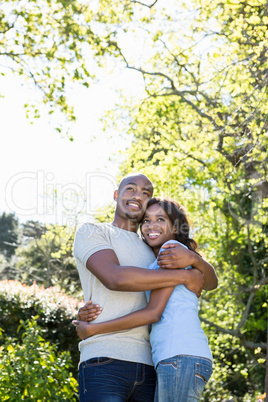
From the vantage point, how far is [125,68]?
35.5 ft

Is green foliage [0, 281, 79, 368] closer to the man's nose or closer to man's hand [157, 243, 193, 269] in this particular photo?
the man's nose

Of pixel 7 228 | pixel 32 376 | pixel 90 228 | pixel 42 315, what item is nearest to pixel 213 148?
pixel 42 315

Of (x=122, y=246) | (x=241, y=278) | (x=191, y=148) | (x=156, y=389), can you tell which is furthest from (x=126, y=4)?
(x=156, y=389)

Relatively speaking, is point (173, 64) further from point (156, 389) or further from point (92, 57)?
point (156, 389)

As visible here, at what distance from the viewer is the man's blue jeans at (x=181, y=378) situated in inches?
87.5

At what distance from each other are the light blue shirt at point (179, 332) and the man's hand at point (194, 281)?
0.15ft

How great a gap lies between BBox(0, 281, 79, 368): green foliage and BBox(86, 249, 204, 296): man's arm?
5.76 meters

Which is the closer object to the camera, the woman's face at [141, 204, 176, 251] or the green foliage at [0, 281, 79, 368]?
the woman's face at [141, 204, 176, 251]

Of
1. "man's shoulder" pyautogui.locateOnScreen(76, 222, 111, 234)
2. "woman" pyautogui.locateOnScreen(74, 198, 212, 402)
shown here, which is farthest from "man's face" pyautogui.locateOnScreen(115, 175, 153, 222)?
"woman" pyautogui.locateOnScreen(74, 198, 212, 402)

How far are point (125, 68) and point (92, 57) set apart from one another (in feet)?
8.91

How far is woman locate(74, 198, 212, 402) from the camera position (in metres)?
2.24

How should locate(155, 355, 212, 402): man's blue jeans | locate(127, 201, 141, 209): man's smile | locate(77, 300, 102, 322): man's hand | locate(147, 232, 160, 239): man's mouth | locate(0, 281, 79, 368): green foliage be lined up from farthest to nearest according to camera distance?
locate(0, 281, 79, 368): green foliage < locate(127, 201, 141, 209): man's smile < locate(147, 232, 160, 239): man's mouth < locate(77, 300, 102, 322): man's hand < locate(155, 355, 212, 402): man's blue jeans

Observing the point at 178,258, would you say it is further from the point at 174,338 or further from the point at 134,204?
the point at 134,204

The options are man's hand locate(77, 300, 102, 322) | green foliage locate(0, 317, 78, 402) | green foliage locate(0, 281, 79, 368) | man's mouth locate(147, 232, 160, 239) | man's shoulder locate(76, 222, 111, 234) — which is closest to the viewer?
man's hand locate(77, 300, 102, 322)
